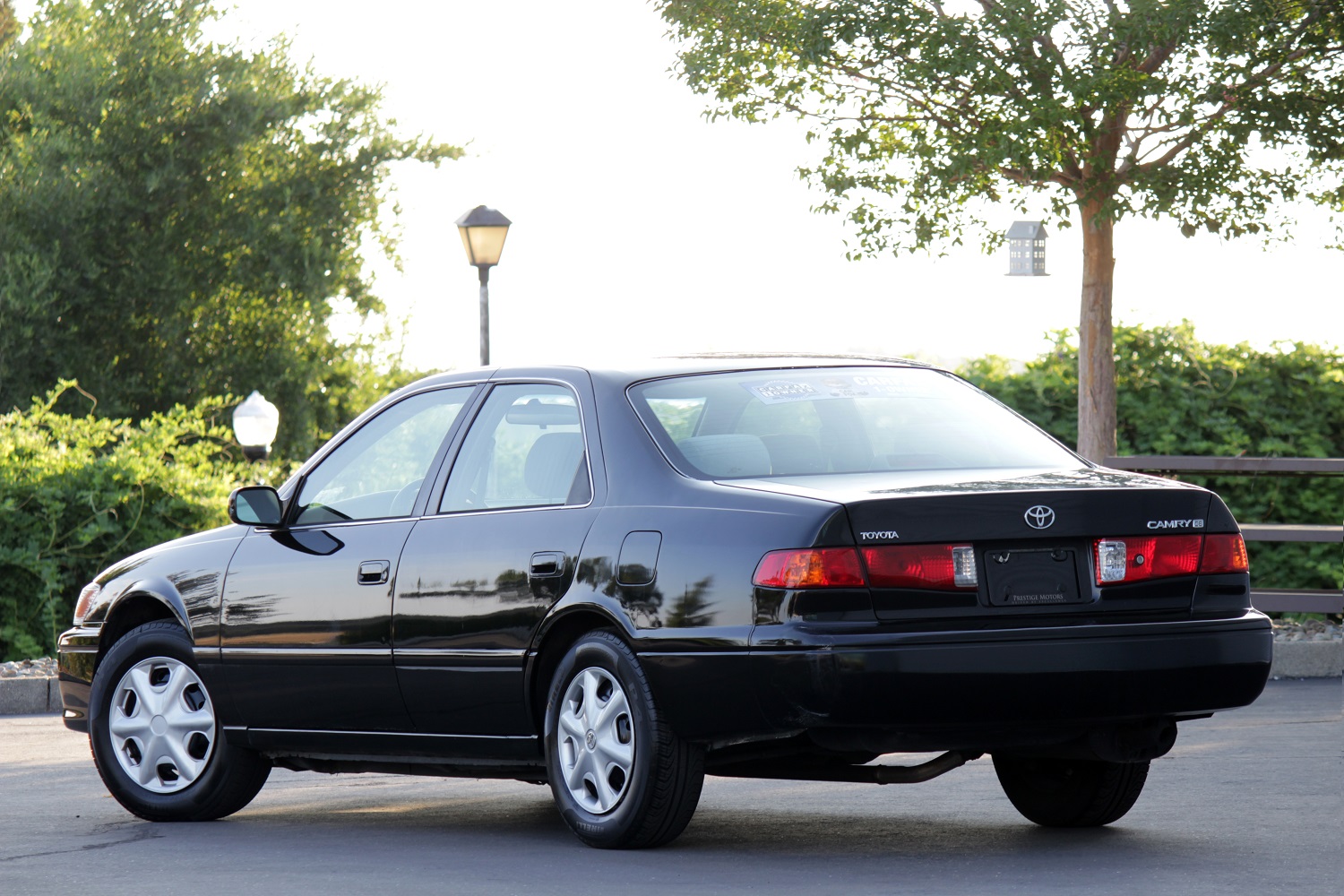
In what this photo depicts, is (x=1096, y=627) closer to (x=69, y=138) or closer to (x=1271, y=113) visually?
(x=1271, y=113)

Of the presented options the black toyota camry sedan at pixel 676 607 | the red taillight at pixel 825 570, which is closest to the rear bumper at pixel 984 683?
the black toyota camry sedan at pixel 676 607

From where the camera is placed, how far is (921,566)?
575 centimetres

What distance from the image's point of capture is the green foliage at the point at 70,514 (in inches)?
580

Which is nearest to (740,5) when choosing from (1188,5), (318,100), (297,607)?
(1188,5)

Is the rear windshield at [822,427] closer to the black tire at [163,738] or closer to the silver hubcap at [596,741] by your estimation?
the silver hubcap at [596,741]

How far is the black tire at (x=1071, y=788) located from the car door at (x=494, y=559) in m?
1.66

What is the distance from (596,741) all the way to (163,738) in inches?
85.9

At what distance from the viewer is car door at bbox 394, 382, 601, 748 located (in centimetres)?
650

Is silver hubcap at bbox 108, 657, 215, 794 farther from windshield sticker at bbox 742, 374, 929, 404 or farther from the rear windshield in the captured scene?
windshield sticker at bbox 742, 374, 929, 404

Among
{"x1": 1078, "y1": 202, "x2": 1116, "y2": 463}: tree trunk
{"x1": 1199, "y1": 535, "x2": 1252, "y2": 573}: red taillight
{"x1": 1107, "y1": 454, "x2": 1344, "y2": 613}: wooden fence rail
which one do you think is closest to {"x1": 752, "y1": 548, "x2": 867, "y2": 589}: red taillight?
{"x1": 1199, "y1": 535, "x2": 1252, "y2": 573}: red taillight

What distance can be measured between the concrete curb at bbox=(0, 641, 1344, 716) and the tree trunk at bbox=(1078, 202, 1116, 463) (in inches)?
132

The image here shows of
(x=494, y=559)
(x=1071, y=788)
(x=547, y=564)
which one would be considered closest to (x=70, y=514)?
(x=494, y=559)

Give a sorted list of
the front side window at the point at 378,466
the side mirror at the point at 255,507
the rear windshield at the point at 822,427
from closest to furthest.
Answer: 1. the rear windshield at the point at 822,427
2. the front side window at the point at 378,466
3. the side mirror at the point at 255,507

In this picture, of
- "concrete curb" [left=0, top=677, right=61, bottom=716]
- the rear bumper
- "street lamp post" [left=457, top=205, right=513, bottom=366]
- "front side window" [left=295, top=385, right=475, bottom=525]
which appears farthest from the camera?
"street lamp post" [left=457, top=205, right=513, bottom=366]
